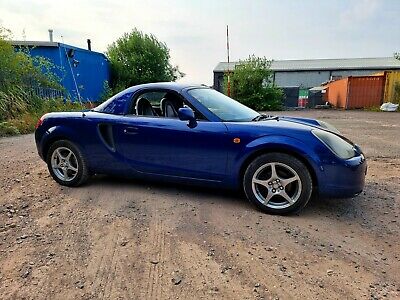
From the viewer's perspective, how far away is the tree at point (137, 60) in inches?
924

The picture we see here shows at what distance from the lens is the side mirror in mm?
3348

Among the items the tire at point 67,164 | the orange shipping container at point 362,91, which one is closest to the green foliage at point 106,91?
the orange shipping container at point 362,91

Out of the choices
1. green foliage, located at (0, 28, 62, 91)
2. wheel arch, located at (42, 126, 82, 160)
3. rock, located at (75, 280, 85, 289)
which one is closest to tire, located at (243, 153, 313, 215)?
rock, located at (75, 280, 85, 289)

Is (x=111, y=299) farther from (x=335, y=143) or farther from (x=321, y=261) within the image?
(x=335, y=143)

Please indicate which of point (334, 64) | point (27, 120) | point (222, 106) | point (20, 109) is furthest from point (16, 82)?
point (334, 64)

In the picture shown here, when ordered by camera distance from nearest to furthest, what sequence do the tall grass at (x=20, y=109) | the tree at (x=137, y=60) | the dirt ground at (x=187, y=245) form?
the dirt ground at (x=187, y=245) < the tall grass at (x=20, y=109) < the tree at (x=137, y=60)

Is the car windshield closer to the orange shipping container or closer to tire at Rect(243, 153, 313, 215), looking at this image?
tire at Rect(243, 153, 313, 215)

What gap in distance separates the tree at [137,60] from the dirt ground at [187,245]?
66.8 feet

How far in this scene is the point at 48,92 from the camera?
11953 millimetres

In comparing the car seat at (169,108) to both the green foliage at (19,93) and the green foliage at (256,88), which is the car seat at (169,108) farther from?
the green foliage at (256,88)

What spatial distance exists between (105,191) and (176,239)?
1.56 meters

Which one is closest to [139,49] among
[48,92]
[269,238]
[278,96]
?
[278,96]

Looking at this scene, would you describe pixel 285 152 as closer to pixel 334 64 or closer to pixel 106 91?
pixel 106 91

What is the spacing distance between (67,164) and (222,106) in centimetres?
217
